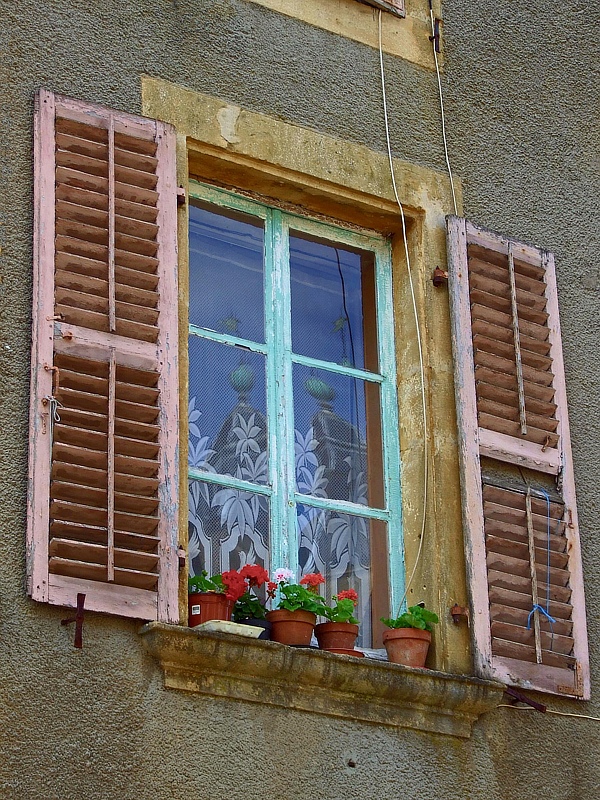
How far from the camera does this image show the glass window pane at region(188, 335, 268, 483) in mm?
5656

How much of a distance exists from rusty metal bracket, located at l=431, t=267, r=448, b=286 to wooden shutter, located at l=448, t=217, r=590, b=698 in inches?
1.6

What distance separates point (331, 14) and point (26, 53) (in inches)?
53.9

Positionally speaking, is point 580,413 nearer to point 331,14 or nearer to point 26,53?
point 331,14

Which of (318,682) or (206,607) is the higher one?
(206,607)

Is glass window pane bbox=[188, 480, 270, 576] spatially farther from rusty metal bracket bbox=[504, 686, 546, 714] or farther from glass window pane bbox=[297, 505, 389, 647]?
rusty metal bracket bbox=[504, 686, 546, 714]

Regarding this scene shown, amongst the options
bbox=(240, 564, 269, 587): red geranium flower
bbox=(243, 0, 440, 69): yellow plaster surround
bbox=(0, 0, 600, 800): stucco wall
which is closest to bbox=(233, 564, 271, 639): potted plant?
bbox=(240, 564, 269, 587): red geranium flower

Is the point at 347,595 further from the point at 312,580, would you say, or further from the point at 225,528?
the point at 225,528

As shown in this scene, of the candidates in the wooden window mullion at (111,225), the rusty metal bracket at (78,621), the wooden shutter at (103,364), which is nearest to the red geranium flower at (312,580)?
the wooden shutter at (103,364)

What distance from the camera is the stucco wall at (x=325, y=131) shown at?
477cm

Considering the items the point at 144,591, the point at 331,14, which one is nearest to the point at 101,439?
the point at 144,591

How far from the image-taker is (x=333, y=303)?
6.21m

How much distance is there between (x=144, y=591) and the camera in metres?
4.98

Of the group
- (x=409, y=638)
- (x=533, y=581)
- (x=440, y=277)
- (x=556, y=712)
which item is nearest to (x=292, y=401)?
(x=440, y=277)

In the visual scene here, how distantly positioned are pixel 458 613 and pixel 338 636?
17.7 inches
